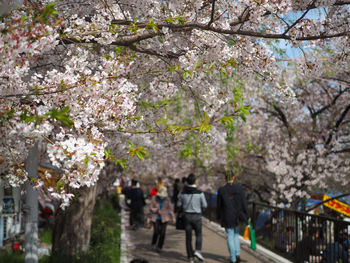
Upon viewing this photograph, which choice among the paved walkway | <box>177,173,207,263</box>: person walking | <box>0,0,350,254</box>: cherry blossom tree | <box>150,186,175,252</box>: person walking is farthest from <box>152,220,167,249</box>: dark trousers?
<box>0,0,350,254</box>: cherry blossom tree

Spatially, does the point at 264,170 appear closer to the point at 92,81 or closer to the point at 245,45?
the point at 245,45

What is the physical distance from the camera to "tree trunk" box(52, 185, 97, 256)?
7.77m

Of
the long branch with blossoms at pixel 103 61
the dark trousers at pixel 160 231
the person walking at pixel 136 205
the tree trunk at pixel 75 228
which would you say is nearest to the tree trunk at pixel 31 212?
the long branch with blossoms at pixel 103 61

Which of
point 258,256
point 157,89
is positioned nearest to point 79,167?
point 157,89

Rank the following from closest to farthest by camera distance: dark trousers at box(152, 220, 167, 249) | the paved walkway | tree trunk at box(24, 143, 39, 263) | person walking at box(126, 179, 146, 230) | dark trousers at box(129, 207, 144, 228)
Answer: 1. tree trunk at box(24, 143, 39, 263)
2. the paved walkway
3. dark trousers at box(152, 220, 167, 249)
4. person walking at box(126, 179, 146, 230)
5. dark trousers at box(129, 207, 144, 228)

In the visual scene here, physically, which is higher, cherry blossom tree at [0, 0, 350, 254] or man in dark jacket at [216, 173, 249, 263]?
cherry blossom tree at [0, 0, 350, 254]

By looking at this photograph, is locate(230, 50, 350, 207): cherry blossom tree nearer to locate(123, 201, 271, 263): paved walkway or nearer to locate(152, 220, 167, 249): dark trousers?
locate(123, 201, 271, 263): paved walkway

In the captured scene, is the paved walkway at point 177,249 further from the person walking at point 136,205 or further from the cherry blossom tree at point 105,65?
the cherry blossom tree at point 105,65

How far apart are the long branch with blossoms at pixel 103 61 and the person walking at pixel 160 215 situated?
536 cm

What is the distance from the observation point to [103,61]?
14.5 feet

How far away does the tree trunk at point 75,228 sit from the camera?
777cm

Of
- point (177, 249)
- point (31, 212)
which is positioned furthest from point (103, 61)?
point (177, 249)

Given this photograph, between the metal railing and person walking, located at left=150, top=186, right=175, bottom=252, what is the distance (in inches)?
117

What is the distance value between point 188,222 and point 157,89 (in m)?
5.13
